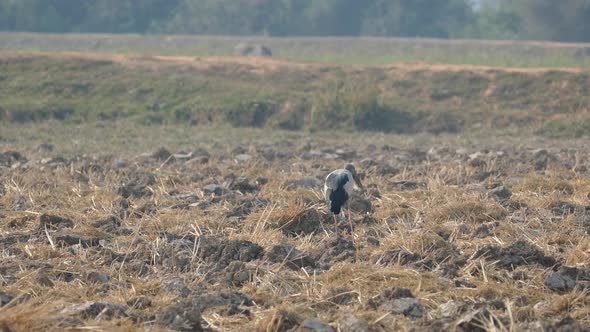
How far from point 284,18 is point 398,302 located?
5076 cm

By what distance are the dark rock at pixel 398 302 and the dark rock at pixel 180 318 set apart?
1028 mm

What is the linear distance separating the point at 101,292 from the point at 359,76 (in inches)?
682

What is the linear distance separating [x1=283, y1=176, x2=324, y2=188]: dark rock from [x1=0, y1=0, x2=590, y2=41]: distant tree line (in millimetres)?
42727

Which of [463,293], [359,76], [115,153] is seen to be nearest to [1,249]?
[463,293]

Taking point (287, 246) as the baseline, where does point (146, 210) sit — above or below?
below

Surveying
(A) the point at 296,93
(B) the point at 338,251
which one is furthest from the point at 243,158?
(A) the point at 296,93

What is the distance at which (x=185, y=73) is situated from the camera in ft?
76.7

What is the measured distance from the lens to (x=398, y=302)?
5.65 meters

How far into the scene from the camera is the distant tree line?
51438 mm

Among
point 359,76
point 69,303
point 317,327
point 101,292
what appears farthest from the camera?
point 359,76

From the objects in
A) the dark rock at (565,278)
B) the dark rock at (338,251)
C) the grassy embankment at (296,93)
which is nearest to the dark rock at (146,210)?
the dark rock at (338,251)

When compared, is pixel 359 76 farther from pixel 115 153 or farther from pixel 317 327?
pixel 317 327

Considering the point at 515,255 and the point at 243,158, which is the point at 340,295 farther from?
the point at 243,158

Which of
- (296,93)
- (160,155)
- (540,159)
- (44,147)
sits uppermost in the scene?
(540,159)
